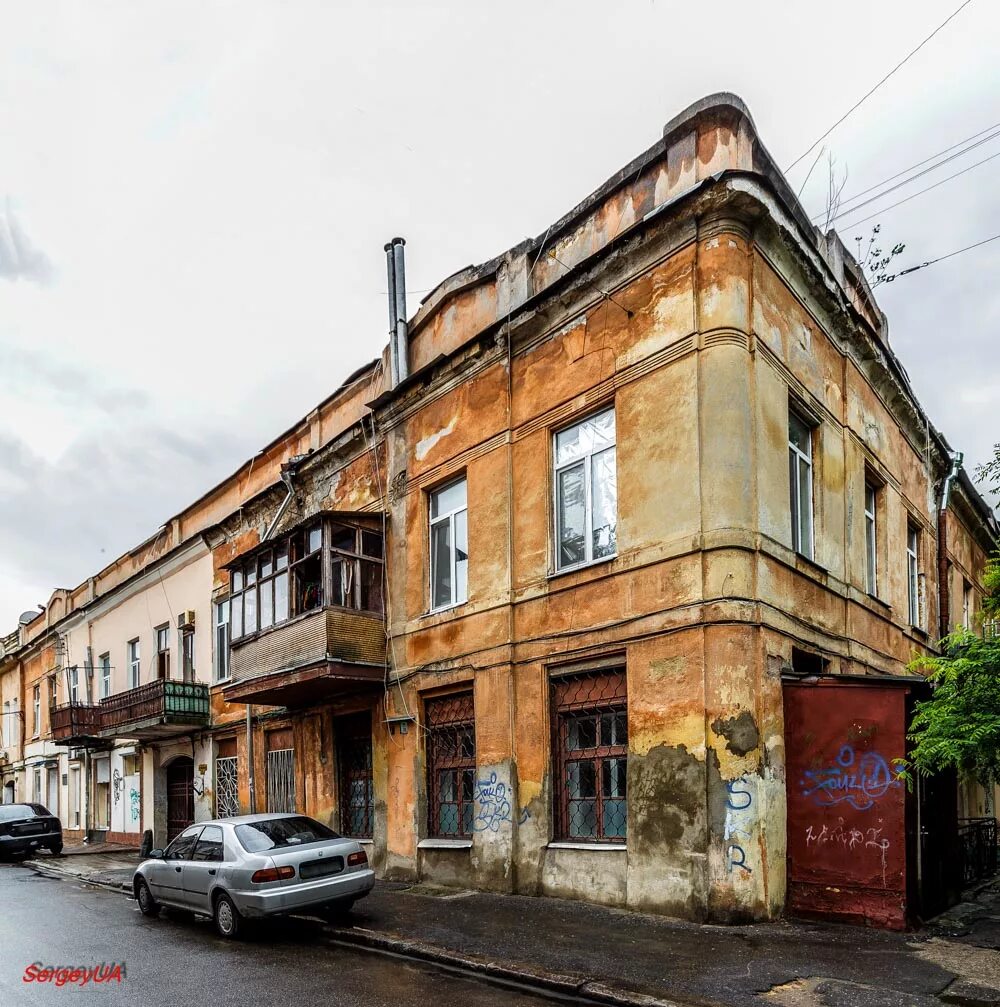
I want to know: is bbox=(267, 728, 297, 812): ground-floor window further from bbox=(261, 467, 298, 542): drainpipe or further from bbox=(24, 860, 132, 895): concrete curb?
bbox=(261, 467, 298, 542): drainpipe

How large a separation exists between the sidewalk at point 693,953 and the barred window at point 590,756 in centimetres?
99

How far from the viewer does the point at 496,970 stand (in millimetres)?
8859

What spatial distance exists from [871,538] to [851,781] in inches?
229

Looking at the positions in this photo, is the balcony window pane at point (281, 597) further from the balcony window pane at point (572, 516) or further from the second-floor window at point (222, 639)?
the balcony window pane at point (572, 516)

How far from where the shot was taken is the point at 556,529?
13547 millimetres

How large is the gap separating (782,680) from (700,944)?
10.5 ft

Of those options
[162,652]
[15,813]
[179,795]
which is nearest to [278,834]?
[179,795]

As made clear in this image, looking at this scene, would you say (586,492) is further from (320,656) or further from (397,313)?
(397,313)

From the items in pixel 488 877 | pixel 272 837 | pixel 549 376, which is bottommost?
pixel 488 877

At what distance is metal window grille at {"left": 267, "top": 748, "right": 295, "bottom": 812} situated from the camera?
1909cm

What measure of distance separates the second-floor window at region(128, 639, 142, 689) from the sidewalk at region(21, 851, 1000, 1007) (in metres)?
17.9

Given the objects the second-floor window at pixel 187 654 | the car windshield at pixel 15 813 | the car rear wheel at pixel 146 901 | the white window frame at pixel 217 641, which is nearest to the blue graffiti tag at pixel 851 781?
the car rear wheel at pixel 146 901

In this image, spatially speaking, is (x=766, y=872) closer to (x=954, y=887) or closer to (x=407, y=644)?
(x=954, y=887)

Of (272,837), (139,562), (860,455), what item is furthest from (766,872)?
(139,562)
